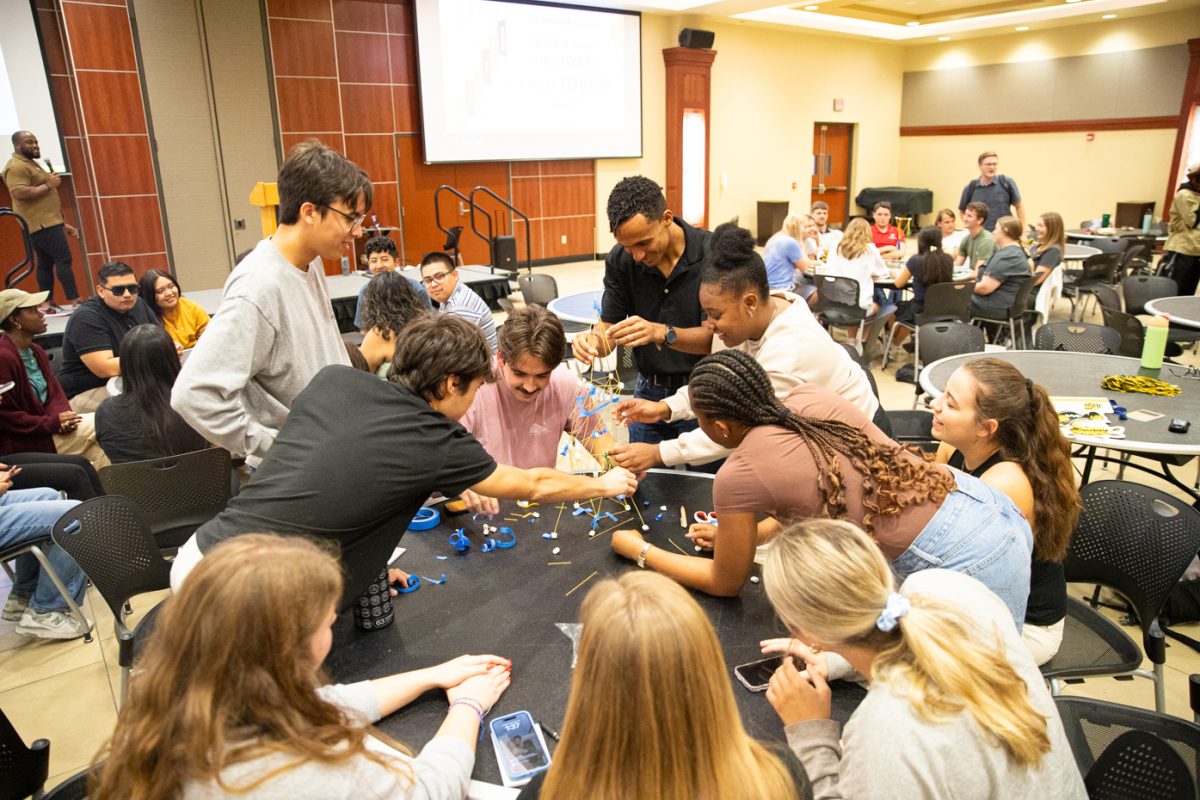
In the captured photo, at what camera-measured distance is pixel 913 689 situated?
3.98ft

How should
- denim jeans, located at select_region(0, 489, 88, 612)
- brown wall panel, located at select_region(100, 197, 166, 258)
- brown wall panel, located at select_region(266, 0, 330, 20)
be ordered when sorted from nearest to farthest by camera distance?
denim jeans, located at select_region(0, 489, 88, 612)
brown wall panel, located at select_region(100, 197, 166, 258)
brown wall panel, located at select_region(266, 0, 330, 20)

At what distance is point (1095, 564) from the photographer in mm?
2420

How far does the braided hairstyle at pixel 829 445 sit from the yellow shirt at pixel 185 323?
14.2 feet

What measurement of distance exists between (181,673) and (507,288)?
26.9ft

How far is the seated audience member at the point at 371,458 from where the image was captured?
1667 mm

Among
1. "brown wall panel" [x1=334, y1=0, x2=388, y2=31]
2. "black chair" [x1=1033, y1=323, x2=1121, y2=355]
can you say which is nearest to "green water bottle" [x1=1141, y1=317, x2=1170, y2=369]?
"black chair" [x1=1033, y1=323, x2=1121, y2=355]

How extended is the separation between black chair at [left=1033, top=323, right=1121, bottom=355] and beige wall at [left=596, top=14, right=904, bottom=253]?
9253mm

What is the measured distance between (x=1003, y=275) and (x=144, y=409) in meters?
6.54

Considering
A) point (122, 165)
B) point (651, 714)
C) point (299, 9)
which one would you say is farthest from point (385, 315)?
point (299, 9)

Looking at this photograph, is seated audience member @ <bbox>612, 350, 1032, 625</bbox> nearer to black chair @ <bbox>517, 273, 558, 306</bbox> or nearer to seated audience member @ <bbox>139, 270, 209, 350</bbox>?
seated audience member @ <bbox>139, 270, 209, 350</bbox>

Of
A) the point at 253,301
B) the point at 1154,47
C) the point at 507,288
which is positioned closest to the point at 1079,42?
the point at 1154,47

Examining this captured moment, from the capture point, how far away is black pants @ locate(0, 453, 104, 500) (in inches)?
141

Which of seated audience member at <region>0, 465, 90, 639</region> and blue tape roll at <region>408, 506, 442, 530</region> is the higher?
blue tape roll at <region>408, 506, 442, 530</region>

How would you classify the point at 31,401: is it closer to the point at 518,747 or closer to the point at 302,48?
the point at 518,747
